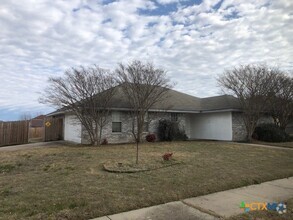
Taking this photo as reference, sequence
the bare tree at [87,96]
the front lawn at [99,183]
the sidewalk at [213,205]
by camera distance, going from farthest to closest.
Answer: the bare tree at [87,96] < the front lawn at [99,183] < the sidewalk at [213,205]

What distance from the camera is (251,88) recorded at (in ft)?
65.6

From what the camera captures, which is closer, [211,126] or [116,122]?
[116,122]

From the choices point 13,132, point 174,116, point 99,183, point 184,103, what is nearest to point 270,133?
point 184,103

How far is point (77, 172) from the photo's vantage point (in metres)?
8.20

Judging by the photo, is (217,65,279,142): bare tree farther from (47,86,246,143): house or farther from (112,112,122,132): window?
(112,112,122,132): window

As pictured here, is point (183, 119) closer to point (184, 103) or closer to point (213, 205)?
point (184, 103)

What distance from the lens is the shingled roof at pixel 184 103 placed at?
18.8 m

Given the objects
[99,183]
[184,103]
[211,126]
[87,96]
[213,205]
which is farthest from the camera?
[184,103]

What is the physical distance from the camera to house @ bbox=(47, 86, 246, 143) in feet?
62.5

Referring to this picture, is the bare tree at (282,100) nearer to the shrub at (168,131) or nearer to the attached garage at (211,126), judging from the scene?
the attached garage at (211,126)

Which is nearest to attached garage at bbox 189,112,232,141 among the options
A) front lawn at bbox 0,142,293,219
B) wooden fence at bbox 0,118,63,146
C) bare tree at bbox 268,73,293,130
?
bare tree at bbox 268,73,293,130

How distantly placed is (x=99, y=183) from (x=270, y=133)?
701 inches

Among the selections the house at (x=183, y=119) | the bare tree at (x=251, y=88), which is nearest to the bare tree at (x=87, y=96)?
the house at (x=183, y=119)

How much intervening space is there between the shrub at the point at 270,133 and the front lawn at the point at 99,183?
11.0 meters
